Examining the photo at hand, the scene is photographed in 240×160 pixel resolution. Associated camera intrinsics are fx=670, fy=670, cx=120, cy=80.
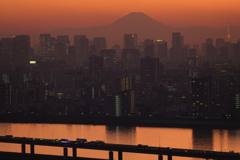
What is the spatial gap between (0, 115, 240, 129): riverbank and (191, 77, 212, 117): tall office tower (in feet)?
5.63

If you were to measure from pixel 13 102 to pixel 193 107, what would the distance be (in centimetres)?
1163

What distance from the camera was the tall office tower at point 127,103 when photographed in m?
31.3

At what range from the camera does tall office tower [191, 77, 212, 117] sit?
30.1 metres

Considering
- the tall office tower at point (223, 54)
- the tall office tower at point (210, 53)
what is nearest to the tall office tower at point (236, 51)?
the tall office tower at point (223, 54)

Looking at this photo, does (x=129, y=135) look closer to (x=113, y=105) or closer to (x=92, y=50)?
(x=113, y=105)

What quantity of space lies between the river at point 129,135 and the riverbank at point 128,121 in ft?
3.85

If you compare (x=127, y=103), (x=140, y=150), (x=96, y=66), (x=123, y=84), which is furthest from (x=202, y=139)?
(x=96, y=66)

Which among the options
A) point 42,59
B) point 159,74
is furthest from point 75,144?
point 42,59

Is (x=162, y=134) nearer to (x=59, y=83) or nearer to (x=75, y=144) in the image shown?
(x=75, y=144)

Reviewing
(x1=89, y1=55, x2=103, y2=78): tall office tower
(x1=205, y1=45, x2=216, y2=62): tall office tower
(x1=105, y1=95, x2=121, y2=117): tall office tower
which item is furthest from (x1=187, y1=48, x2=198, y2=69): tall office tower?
→ (x1=105, y1=95, x2=121, y2=117): tall office tower

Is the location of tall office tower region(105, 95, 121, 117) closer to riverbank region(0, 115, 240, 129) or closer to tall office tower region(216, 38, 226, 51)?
riverbank region(0, 115, 240, 129)

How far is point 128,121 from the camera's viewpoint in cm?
2884

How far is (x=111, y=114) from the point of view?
100 feet

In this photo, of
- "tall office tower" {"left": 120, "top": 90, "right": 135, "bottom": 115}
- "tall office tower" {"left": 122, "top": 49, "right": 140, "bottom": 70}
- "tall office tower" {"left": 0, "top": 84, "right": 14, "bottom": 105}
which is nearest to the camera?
"tall office tower" {"left": 120, "top": 90, "right": 135, "bottom": 115}
